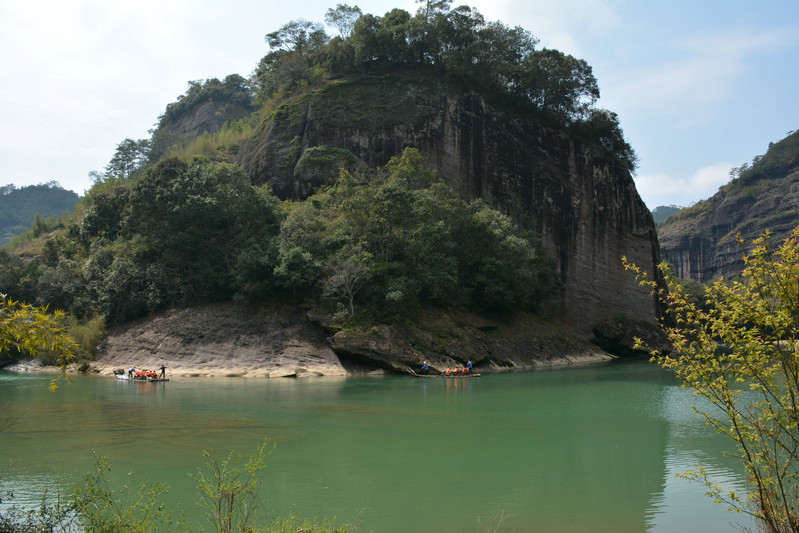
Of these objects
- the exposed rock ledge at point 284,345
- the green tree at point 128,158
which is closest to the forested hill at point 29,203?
the green tree at point 128,158

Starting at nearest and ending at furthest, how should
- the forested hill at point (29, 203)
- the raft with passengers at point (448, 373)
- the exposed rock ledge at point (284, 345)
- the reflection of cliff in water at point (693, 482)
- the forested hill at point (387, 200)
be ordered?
the reflection of cliff in water at point (693, 482), the raft with passengers at point (448, 373), the exposed rock ledge at point (284, 345), the forested hill at point (387, 200), the forested hill at point (29, 203)

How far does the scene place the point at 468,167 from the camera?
54.2 metres

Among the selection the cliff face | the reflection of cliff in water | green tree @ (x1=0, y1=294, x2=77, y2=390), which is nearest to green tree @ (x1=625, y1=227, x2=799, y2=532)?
the reflection of cliff in water

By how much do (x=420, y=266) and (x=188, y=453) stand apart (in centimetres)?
2577

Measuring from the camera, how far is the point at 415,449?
14.7 metres

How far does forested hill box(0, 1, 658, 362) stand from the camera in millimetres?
38438

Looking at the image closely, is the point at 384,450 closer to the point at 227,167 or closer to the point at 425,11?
the point at 227,167

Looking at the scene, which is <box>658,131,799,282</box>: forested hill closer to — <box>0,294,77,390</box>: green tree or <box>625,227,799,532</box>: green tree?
<box>625,227,799,532</box>: green tree

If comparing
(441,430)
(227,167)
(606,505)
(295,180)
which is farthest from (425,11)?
(606,505)

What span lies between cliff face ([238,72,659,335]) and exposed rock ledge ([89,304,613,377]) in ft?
52.2

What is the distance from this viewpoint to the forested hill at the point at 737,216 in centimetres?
10556

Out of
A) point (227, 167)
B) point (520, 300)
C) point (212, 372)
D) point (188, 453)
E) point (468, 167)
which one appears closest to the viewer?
point (188, 453)

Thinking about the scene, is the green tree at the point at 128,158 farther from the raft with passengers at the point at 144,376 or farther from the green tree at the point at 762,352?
the green tree at the point at 762,352

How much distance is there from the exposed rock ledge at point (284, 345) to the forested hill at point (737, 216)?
8570cm
